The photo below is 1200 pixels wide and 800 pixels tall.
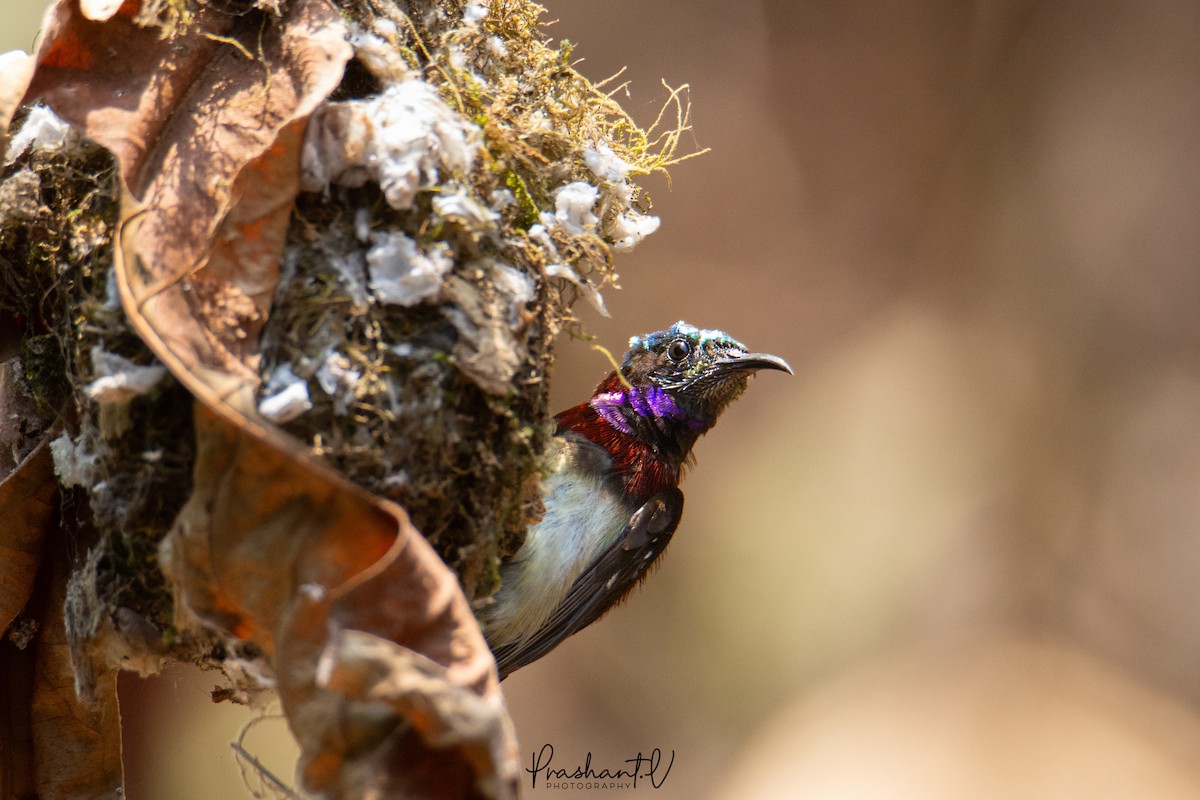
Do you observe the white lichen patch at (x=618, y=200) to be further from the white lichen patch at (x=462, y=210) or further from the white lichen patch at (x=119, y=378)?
the white lichen patch at (x=119, y=378)

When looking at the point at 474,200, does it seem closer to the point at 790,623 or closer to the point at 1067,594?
the point at 790,623

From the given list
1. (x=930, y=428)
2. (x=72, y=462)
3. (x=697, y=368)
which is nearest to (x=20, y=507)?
(x=72, y=462)

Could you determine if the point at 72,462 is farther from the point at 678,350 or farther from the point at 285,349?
the point at 678,350

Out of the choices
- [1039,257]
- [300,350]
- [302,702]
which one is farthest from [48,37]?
[1039,257]

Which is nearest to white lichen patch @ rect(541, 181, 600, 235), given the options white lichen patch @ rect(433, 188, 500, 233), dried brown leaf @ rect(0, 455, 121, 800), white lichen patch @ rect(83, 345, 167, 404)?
white lichen patch @ rect(433, 188, 500, 233)

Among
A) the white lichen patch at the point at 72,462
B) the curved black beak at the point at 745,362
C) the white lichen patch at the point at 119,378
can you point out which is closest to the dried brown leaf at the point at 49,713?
the white lichen patch at the point at 72,462

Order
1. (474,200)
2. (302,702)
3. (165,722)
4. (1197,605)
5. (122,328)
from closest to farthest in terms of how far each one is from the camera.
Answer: (302,702) → (122,328) → (474,200) → (165,722) → (1197,605)

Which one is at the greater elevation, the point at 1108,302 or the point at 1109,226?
the point at 1109,226
